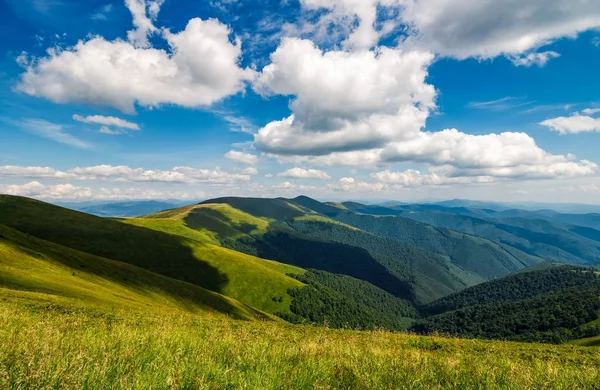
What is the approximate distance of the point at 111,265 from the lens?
8412 cm

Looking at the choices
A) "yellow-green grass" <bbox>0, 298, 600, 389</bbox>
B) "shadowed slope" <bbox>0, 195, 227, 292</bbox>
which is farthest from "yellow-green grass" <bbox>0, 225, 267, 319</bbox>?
"shadowed slope" <bbox>0, 195, 227, 292</bbox>

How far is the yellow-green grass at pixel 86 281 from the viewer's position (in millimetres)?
37809

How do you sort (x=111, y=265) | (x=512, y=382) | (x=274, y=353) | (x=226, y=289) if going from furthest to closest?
(x=226, y=289) → (x=111, y=265) → (x=274, y=353) → (x=512, y=382)

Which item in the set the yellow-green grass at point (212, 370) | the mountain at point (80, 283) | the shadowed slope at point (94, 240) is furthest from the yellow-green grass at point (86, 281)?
the shadowed slope at point (94, 240)

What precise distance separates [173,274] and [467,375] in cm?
20440

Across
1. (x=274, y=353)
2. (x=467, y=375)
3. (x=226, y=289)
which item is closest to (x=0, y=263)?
(x=274, y=353)

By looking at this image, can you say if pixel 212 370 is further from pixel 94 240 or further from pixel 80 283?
pixel 94 240

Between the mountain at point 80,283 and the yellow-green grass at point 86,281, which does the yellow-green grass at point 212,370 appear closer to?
the mountain at point 80,283

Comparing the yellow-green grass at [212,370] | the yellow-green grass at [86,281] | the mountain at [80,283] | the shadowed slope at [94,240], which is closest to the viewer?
the yellow-green grass at [212,370]

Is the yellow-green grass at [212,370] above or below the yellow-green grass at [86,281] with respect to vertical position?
above

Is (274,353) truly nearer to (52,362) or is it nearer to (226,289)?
(52,362)

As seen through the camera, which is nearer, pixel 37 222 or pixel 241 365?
pixel 241 365

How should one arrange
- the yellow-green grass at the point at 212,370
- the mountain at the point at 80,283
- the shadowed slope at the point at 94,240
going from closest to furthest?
1. the yellow-green grass at the point at 212,370
2. the mountain at the point at 80,283
3. the shadowed slope at the point at 94,240

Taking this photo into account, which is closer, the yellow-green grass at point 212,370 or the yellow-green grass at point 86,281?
the yellow-green grass at point 212,370
